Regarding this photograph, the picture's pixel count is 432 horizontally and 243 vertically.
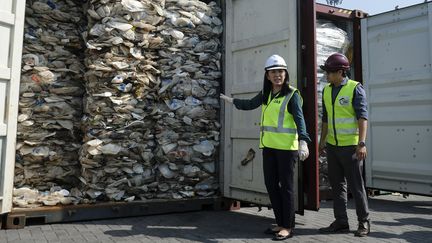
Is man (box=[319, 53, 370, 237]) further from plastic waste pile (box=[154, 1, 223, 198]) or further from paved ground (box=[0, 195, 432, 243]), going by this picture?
plastic waste pile (box=[154, 1, 223, 198])

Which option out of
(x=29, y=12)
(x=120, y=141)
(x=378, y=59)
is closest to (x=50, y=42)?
(x=29, y=12)

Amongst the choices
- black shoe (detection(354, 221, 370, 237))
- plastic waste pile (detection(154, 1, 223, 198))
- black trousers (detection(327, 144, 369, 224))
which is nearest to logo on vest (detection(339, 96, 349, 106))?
black trousers (detection(327, 144, 369, 224))

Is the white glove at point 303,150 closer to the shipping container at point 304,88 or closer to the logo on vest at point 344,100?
the shipping container at point 304,88

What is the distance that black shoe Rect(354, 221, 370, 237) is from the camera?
12.2 feet

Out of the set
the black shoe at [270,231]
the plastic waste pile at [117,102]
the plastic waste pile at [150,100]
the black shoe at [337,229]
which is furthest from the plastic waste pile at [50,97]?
the black shoe at [337,229]

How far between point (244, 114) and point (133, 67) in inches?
53.5

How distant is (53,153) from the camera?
Result: 439 cm

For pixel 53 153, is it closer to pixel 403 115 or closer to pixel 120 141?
pixel 120 141

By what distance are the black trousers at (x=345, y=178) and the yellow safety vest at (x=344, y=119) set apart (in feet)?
0.25

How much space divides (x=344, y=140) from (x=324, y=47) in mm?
1830

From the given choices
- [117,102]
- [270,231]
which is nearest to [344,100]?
[270,231]

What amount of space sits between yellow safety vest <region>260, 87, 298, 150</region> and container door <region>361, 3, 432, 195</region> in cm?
240

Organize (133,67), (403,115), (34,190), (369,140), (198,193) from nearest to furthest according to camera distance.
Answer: (34,190)
(133,67)
(198,193)
(403,115)
(369,140)

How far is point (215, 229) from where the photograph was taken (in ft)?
12.9
